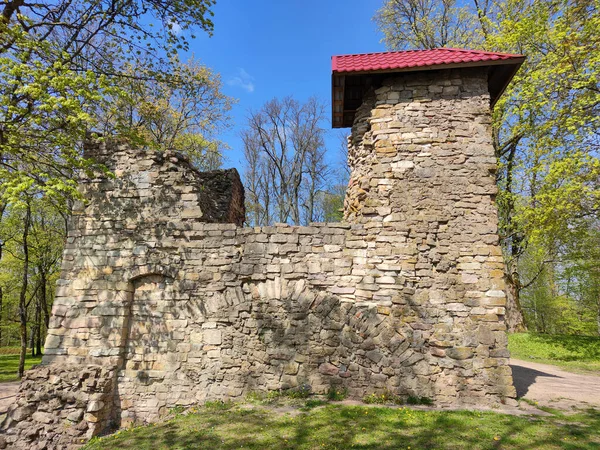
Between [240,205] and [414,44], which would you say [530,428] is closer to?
[240,205]

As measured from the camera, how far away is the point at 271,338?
6.17 m

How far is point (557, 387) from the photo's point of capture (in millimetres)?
7090

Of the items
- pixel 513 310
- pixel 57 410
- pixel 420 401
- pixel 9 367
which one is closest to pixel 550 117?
pixel 513 310

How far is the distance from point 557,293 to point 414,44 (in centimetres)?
2038

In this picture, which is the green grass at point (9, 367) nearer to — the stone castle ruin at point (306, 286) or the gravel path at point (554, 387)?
the gravel path at point (554, 387)

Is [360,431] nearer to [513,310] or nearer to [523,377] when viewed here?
[523,377]

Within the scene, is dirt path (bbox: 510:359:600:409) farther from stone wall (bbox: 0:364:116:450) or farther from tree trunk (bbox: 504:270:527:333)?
stone wall (bbox: 0:364:116:450)

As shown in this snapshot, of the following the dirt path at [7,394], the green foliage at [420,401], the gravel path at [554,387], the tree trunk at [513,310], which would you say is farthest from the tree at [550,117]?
the dirt path at [7,394]

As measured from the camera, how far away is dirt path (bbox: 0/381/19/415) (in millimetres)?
9663

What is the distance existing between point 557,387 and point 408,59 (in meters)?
7.70

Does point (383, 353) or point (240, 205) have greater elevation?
point (240, 205)

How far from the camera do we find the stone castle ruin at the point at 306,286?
5789 millimetres

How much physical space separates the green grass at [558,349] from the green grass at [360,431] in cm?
767

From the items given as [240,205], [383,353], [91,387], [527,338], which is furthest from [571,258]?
[91,387]
